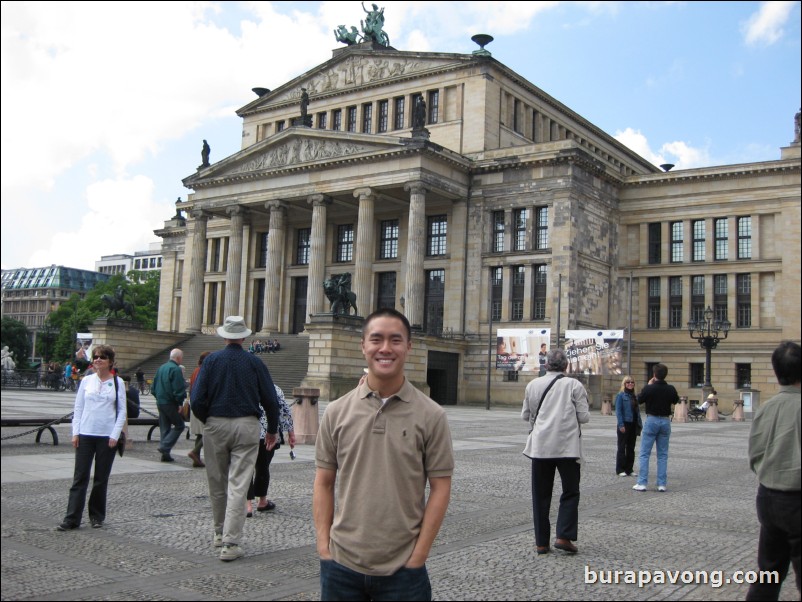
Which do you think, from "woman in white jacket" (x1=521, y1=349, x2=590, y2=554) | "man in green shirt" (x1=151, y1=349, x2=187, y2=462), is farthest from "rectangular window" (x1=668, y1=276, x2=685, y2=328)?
"woman in white jacket" (x1=521, y1=349, x2=590, y2=554)

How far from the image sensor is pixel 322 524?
4371 millimetres

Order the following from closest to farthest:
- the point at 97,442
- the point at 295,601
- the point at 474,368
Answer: the point at 295,601, the point at 97,442, the point at 474,368

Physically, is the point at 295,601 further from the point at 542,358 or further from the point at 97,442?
the point at 542,358

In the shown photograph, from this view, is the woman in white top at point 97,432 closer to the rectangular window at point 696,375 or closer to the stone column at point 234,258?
the rectangular window at point 696,375

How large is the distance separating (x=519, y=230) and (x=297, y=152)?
1568 centimetres

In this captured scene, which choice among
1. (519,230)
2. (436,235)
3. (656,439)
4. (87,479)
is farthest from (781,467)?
(436,235)

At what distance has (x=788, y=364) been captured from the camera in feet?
18.2

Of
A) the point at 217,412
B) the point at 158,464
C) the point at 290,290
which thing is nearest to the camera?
the point at 217,412

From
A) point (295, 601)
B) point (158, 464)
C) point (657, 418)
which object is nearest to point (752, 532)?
point (657, 418)

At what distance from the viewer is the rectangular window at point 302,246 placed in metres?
63.3

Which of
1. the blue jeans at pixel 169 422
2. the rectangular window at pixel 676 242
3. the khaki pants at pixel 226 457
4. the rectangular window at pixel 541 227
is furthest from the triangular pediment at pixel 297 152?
the khaki pants at pixel 226 457

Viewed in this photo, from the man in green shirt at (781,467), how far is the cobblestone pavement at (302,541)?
5.02 feet

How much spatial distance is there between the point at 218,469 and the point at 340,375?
34848 mm

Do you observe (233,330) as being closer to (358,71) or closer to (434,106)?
(434,106)
